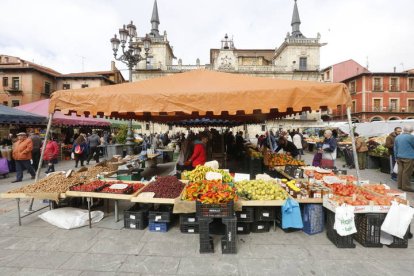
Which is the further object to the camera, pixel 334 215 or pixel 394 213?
pixel 334 215

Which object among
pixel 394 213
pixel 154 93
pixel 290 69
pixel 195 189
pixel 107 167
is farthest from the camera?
pixel 290 69

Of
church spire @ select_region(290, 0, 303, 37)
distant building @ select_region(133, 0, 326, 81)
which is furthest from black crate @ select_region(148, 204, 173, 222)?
church spire @ select_region(290, 0, 303, 37)

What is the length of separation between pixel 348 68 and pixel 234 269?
2364 inches

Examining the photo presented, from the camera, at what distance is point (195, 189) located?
3.91m

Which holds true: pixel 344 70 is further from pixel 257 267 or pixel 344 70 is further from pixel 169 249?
pixel 169 249

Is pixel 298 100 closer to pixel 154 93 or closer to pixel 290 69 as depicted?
pixel 154 93

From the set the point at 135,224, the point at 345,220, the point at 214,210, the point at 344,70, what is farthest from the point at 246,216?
the point at 344,70

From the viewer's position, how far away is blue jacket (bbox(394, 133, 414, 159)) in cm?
640

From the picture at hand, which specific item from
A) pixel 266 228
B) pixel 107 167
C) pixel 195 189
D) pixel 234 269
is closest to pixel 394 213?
pixel 266 228

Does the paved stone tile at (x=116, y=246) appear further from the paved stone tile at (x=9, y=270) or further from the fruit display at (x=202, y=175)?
the fruit display at (x=202, y=175)

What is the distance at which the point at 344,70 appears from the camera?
5162cm

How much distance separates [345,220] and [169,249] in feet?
8.85

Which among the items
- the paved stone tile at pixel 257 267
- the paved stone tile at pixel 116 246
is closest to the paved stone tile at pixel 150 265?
the paved stone tile at pixel 116 246

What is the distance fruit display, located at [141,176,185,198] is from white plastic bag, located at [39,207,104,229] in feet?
3.95
